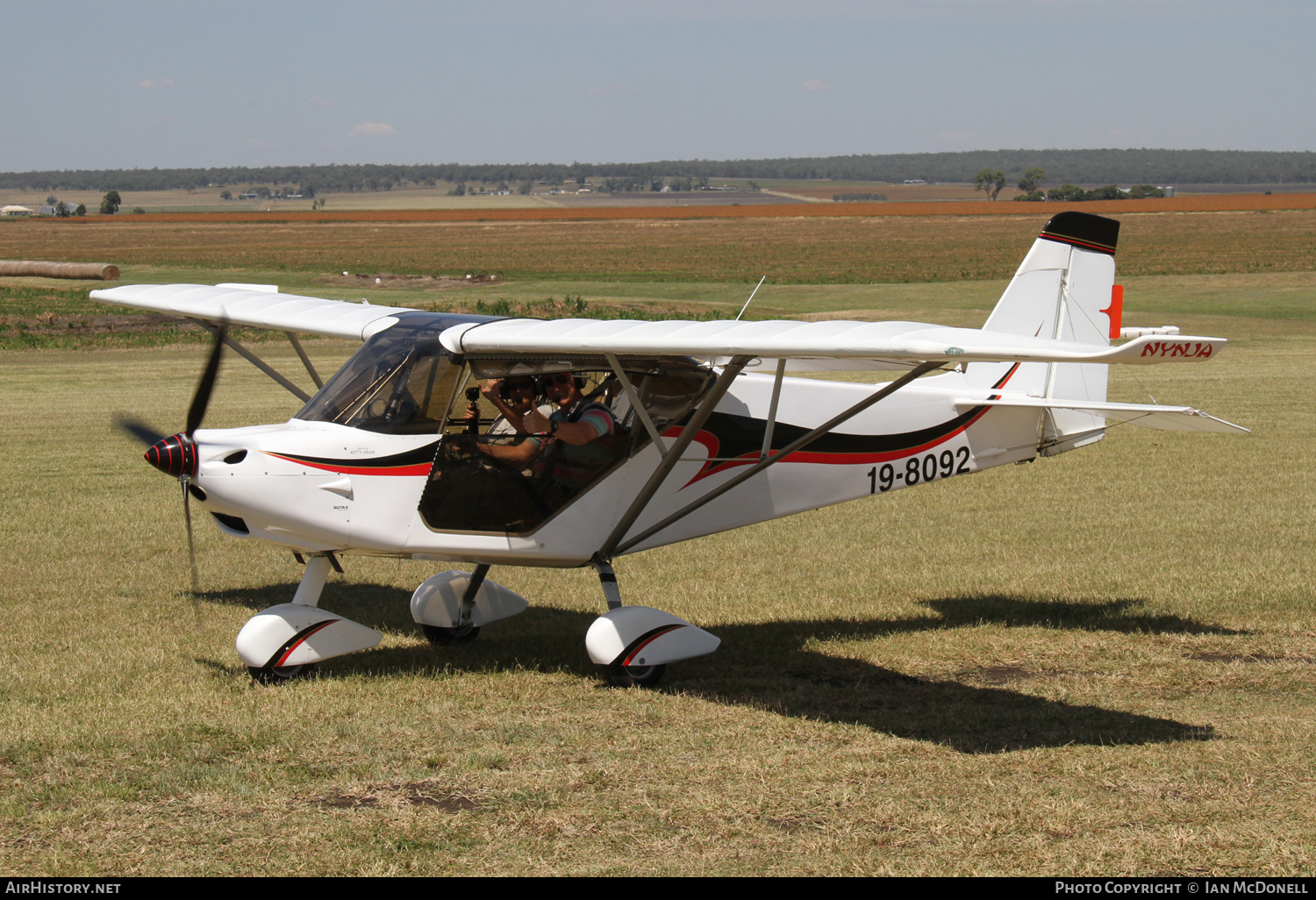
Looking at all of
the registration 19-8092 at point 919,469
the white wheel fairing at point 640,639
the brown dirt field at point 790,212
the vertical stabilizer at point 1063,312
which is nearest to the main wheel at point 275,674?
the white wheel fairing at point 640,639

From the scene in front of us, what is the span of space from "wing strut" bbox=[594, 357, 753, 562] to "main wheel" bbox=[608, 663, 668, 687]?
0.84 m

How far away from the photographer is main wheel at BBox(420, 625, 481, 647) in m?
8.41

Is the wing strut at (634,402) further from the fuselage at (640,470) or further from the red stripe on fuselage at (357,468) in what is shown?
the red stripe on fuselage at (357,468)

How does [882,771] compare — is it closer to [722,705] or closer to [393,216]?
[722,705]

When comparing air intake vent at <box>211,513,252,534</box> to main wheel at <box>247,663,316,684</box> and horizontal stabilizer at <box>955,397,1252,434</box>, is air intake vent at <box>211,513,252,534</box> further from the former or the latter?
horizontal stabilizer at <box>955,397,1252,434</box>

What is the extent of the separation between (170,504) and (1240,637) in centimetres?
1043

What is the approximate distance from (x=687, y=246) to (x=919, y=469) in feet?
242

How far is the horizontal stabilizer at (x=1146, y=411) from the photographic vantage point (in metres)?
7.78

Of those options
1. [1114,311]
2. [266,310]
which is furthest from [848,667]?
[266,310]

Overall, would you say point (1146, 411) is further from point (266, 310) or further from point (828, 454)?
point (266, 310)

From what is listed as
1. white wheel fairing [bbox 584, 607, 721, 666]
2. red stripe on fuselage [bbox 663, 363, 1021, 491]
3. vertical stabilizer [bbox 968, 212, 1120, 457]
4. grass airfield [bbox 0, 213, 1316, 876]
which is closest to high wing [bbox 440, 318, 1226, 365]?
red stripe on fuselage [bbox 663, 363, 1021, 491]
